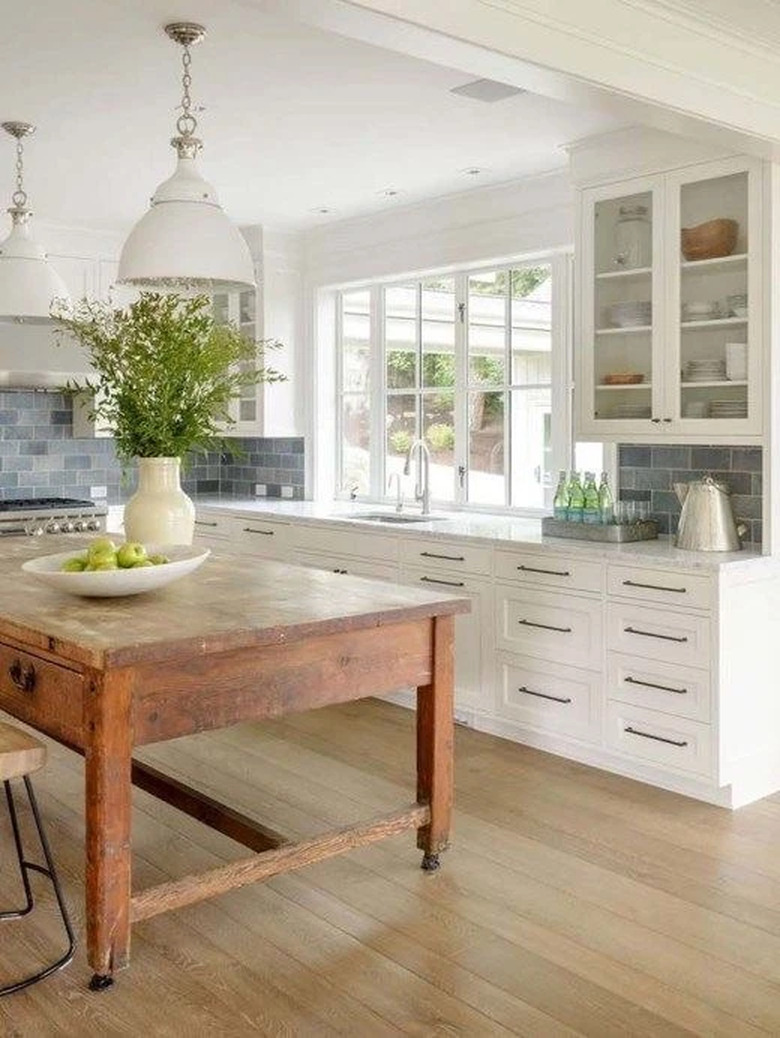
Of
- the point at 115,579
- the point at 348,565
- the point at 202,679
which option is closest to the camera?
the point at 202,679

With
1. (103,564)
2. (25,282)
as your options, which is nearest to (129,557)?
(103,564)

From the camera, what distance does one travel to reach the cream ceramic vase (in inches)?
141

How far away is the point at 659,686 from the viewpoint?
3.96 m

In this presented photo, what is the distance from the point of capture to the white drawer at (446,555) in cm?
468

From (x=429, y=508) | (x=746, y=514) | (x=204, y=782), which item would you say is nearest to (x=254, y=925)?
(x=204, y=782)

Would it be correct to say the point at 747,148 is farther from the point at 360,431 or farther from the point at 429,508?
the point at 360,431

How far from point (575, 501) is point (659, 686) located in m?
0.93

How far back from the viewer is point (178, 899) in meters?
2.67

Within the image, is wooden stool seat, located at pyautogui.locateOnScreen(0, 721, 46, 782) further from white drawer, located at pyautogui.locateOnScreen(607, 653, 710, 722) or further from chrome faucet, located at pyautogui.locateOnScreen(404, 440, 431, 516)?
chrome faucet, located at pyautogui.locateOnScreen(404, 440, 431, 516)

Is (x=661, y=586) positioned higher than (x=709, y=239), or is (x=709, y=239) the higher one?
(x=709, y=239)

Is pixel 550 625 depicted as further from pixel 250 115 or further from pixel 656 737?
pixel 250 115

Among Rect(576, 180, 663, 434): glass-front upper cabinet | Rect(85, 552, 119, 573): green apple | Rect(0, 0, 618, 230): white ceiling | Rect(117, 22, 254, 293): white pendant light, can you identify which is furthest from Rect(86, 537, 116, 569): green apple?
Rect(576, 180, 663, 434): glass-front upper cabinet

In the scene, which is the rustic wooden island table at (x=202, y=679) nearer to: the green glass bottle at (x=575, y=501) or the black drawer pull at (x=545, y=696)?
the black drawer pull at (x=545, y=696)

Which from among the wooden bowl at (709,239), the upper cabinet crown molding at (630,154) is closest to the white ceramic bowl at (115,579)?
the wooden bowl at (709,239)
